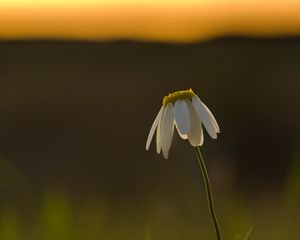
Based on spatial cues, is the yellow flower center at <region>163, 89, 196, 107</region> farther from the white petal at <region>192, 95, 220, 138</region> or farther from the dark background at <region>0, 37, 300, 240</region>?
the dark background at <region>0, 37, 300, 240</region>

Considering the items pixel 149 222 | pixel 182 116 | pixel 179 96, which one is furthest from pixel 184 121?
pixel 149 222

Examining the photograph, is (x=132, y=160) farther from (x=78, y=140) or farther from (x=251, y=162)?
(x=78, y=140)

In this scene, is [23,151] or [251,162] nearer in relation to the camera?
[251,162]

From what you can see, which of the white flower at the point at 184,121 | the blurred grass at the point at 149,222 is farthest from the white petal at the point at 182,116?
the blurred grass at the point at 149,222

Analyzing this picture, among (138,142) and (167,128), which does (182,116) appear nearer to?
(167,128)

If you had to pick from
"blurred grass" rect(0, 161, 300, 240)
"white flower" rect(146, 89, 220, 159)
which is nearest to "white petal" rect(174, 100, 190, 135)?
"white flower" rect(146, 89, 220, 159)

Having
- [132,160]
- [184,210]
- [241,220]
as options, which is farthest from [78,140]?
[241,220]

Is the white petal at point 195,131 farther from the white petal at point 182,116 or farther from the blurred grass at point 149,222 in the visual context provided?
the blurred grass at point 149,222
